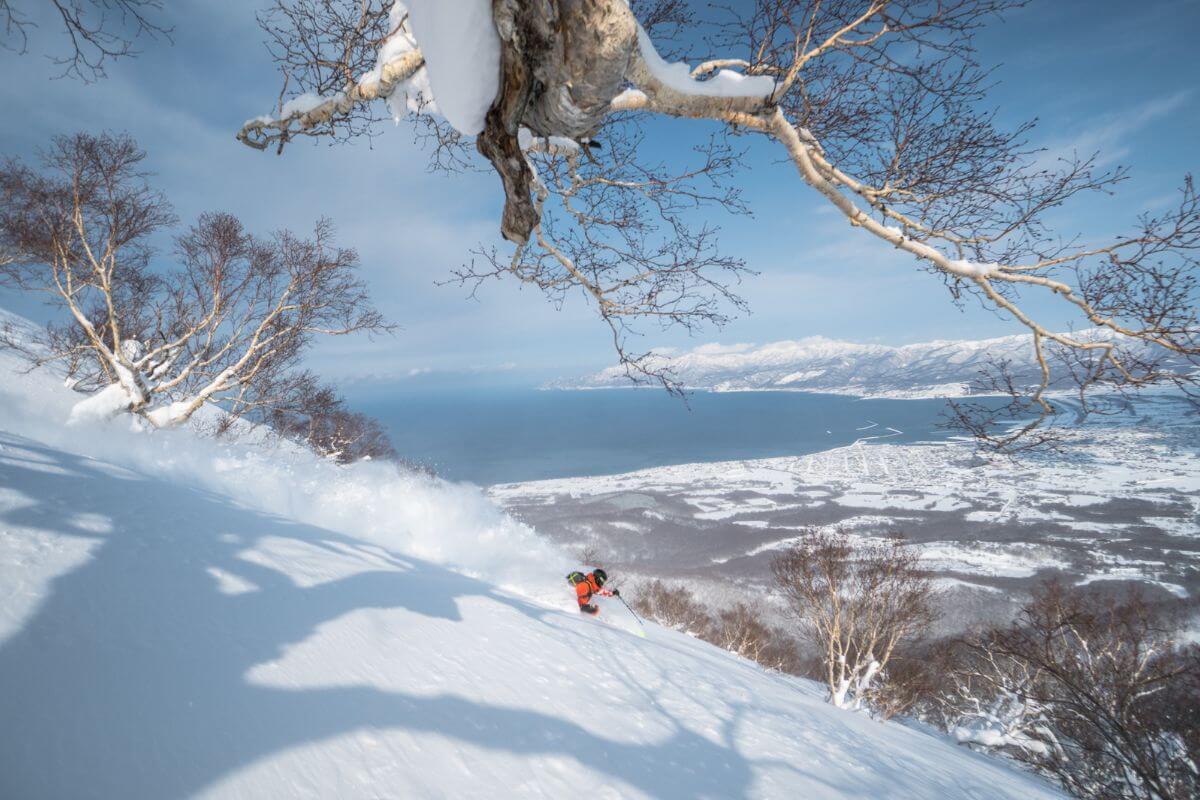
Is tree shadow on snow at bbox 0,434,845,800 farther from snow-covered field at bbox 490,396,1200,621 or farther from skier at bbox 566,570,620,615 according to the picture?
snow-covered field at bbox 490,396,1200,621

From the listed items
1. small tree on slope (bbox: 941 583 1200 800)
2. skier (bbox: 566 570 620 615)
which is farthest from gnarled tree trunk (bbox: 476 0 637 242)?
small tree on slope (bbox: 941 583 1200 800)

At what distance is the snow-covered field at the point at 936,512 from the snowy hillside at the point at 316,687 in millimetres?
29836

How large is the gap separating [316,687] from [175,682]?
0.53 meters

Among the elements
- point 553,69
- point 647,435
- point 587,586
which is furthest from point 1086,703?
point 647,435

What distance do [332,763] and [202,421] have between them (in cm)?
1385

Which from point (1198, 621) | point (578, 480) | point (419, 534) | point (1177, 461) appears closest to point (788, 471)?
point (578, 480)

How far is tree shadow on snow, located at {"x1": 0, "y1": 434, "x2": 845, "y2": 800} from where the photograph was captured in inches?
50.1

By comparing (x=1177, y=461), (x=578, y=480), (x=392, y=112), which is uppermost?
(x=1177, y=461)

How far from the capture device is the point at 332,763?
1.59 metres

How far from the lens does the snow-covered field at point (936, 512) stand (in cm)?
3222

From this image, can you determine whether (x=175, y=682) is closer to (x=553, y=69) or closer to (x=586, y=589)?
(x=553, y=69)

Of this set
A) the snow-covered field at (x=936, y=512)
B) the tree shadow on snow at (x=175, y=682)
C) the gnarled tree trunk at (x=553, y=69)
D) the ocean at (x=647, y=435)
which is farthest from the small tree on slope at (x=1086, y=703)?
the ocean at (x=647, y=435)

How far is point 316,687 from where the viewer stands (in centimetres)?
192

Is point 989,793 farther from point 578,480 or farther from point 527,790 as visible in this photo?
point 578,480
